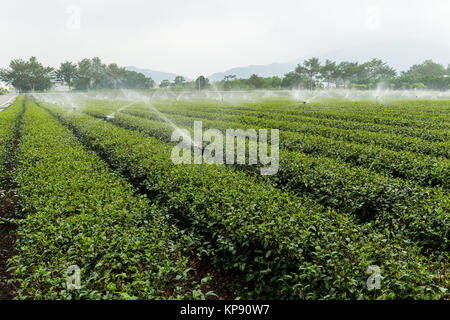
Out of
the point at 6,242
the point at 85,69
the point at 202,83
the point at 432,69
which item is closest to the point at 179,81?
the point at 202,83

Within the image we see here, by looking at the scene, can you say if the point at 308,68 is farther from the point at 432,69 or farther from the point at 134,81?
the point at 134,81

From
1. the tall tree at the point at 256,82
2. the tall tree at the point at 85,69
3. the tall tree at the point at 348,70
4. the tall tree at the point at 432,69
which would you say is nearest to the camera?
the tall tree at the point at 256,82

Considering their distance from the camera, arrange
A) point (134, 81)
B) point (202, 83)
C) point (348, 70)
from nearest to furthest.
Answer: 1. point (202, 83)
2. point (348, 70)
3. point (134, 81)

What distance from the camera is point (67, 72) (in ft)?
319

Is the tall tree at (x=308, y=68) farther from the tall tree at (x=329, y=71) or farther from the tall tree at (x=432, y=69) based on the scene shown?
the tall tree at (x=432, y=69)

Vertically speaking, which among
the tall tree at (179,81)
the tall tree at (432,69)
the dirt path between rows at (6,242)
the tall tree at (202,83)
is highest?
the tall tree at (432,69)

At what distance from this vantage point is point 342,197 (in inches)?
231

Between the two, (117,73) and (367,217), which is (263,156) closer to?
(367,217)

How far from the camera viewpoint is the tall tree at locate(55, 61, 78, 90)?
316 ft

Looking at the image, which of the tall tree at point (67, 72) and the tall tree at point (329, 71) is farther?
the tall tree at point (67, 72)

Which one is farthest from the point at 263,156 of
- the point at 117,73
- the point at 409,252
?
the point at 117,73

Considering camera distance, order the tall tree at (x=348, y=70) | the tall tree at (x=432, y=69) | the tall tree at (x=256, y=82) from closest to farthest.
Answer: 1. the tall tree at (x=256, y=82)
2. the tall tree at (x=348, y=70)
3. the tall tree at (x=432, y=69)

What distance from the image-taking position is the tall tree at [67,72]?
9638cm

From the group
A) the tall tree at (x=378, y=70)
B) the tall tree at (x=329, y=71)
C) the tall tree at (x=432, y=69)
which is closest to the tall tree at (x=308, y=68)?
the tall tree at (x=329, y=71)
